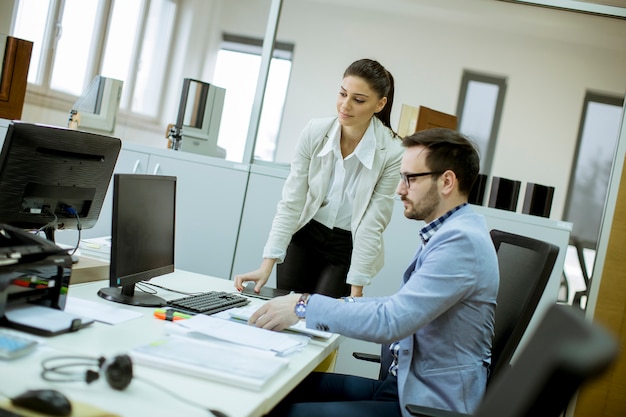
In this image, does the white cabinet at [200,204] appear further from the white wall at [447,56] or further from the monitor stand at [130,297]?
the white wall at [447,56]

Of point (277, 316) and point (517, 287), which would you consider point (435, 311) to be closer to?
point (517, 287)

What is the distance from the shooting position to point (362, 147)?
7.73 ft

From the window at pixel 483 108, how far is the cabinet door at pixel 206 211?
12.8 feet

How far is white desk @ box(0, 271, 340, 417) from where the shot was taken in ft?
3.34

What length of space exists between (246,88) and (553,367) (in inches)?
252

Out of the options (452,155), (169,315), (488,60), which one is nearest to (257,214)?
(169,315)

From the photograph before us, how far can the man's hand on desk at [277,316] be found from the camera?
163 centimetres

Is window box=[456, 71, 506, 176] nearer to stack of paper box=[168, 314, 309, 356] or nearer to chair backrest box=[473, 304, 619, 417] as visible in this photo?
stack of paper box=[168, 314, 309, 356]

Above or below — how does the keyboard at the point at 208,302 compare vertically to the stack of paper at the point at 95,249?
below

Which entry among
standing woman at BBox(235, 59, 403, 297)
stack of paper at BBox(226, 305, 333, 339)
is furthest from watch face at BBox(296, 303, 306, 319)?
standing woman at BBox(235, 59, 403, 297)

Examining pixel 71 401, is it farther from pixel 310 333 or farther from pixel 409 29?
pixel 409 29

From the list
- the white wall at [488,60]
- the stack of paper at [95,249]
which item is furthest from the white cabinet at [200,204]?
the white wall at [488,60]

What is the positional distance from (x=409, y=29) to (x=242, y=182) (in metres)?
4.17

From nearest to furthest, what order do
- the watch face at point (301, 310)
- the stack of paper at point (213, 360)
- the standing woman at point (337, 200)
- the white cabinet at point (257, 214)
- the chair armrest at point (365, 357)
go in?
the stack of paper at point (213, 360) < the watch face at point (301, 310) < the chair armrest at point (365, 357) < the standing woman at point (337, 200) < the white cabinet at point (257, 214)
